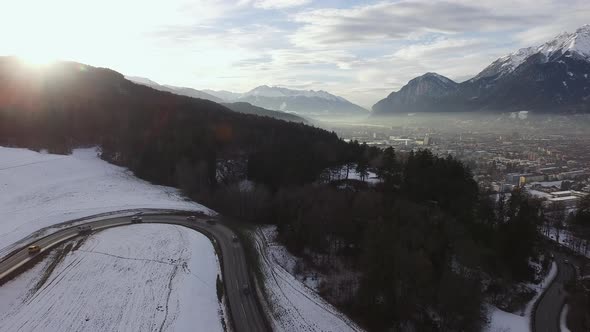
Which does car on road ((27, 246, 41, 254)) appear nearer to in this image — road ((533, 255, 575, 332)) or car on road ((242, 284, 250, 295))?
car on road ((242, 284, 250, 295))

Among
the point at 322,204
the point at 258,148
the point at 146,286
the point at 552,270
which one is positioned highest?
the point at 258,148

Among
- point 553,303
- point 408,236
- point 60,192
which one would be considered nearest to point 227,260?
point 408,236

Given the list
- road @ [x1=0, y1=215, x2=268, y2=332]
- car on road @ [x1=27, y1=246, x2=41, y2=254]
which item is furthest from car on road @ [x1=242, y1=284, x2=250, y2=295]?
car on road @ [x1=27, y1=246, x2=41, y2=254]

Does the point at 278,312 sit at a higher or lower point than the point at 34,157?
lower

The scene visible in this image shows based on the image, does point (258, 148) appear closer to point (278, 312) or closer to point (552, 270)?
point (278, 312)

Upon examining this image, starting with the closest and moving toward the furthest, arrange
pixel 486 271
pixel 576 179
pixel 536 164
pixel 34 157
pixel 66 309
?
pixel 66 309 < pixel 486 271 < pixel 34 157 < pixel 576 179 < pixel 536 164

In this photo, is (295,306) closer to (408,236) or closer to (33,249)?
(408,236)

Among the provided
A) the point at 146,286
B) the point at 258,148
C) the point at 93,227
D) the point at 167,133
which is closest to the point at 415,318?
the point at 146,286
